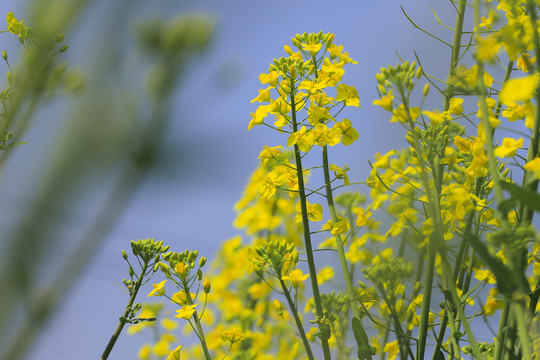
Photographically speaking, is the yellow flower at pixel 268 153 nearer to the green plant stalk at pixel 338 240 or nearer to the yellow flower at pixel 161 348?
the green plant stalk at pixel 338 240

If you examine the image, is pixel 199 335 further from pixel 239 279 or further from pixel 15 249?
pixel 239 279

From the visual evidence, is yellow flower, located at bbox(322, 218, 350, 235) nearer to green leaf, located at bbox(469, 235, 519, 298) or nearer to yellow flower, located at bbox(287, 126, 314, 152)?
yellow flower, located at bbox(287, 126, 314, 152)

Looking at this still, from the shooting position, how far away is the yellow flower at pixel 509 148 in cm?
50

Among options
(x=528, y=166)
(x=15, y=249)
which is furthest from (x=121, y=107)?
(x=528, y=166)

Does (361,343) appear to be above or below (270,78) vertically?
below

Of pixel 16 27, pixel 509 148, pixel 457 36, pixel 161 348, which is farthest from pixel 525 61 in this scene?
pixel 161 348

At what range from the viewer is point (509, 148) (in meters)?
0.51

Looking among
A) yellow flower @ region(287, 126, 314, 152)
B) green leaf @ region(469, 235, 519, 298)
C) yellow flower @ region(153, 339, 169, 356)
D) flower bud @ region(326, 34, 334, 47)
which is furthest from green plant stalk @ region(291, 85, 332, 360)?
yellow flower @ region(153, 339, 169, 356)

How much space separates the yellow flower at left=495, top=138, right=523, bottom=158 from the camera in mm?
498

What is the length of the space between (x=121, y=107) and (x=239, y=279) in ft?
1.93

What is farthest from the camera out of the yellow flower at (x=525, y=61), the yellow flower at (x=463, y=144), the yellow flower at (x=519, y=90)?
the yellow flower at (x=463, y=144)

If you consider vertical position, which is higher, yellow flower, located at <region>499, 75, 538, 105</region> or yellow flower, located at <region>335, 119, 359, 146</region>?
yellow flower, located at <region>335, 119, 359, 146</region>

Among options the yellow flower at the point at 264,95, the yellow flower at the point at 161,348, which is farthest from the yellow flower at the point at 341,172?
the yellow flower at the point at 161,348

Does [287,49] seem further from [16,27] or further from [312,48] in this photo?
[16,27]
